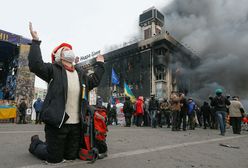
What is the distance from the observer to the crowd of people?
25.4ft

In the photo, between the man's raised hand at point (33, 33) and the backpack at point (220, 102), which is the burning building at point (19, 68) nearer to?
the backpack at point (220, 102)

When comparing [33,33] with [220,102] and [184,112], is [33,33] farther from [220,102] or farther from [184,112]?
[184,112]

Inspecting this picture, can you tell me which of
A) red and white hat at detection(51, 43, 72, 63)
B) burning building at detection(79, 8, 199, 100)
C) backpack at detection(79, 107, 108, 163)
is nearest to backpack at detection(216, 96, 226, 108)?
backpack at detection(79, 107, 108, 163)

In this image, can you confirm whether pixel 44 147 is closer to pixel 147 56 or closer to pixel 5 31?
pixel 5 31

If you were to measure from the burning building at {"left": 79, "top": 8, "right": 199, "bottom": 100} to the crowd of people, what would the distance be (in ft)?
84.5

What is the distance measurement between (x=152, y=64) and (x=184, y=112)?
31.7 m

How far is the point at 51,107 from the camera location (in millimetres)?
2426

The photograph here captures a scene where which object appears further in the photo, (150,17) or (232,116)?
(150,17)

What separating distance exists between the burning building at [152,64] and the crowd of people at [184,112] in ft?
84.5

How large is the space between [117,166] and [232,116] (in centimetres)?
815

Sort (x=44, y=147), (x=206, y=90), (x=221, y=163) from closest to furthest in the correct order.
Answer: (x=44, y=147) → (x=221, y=163) → (x=206, y=90)

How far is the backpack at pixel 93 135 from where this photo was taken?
2623mm

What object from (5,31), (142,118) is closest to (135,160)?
(142,118)

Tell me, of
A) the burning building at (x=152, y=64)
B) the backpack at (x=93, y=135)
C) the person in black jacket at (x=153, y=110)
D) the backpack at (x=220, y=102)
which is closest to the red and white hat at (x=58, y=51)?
the backpack at (x=93, y=135)
